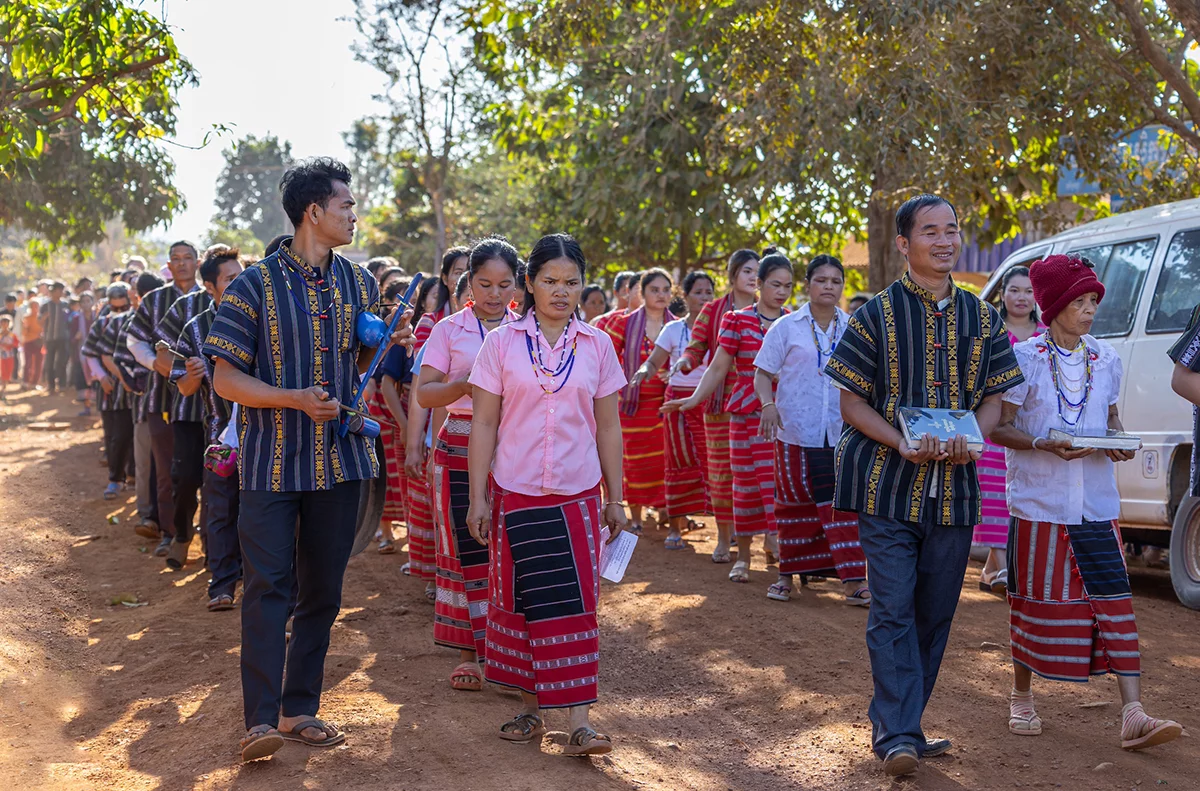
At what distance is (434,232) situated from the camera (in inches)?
1281

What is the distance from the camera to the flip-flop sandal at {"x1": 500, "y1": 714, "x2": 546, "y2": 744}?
511 centimetres

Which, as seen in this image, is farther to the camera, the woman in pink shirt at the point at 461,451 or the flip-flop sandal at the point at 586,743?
the woman in pink shirt at the point at 461,451

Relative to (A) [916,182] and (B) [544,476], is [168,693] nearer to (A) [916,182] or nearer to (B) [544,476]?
(B) [544,476]

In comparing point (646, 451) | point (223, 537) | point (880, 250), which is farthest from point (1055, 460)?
point (880, 250)

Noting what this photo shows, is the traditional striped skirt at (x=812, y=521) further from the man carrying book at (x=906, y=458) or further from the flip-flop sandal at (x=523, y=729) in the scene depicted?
the flip-flop sandal at (x=523, y=729)

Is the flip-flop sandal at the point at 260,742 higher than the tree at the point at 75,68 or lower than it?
lower

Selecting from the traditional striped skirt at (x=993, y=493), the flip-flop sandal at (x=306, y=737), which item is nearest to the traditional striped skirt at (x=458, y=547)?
the flip-flop sandal at (x=306, y=737)

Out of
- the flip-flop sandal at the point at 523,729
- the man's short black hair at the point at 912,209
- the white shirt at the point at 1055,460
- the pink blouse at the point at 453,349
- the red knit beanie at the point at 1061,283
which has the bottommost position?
the flip-flop sandal at the point at 523,729

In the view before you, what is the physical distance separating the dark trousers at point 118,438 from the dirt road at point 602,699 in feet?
9.39

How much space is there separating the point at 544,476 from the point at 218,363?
1259mm

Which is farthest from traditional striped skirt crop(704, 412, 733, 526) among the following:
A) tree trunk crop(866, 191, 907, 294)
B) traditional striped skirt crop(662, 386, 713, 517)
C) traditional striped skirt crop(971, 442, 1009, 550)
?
tree trunk crop(866, 191, 907, 294)

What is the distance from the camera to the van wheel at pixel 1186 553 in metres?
7.75

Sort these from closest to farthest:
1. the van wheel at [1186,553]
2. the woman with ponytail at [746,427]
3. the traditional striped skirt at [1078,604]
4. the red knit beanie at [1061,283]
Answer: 1. the traditional striped skirt at [1078,604]
2. the red knit beanie at [1061,283]
3. the van wheel at [1186,553]
4. the woman with ponytail at [746,427]

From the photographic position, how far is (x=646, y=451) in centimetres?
1115
